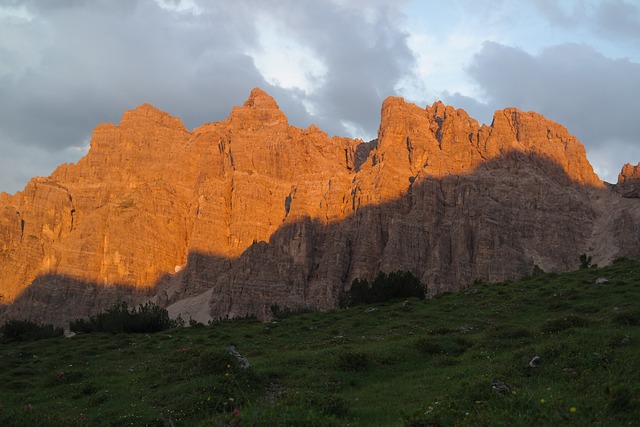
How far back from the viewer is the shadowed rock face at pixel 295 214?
122250 millimetres

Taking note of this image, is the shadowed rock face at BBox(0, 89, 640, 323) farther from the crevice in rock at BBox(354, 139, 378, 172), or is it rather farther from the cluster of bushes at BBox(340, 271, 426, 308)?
the cluster of bushes at BBox(340, 271, 426, 308)

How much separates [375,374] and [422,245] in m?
105

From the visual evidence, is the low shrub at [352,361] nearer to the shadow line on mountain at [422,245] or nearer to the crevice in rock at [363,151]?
the shadow line on mountain at [422,245]

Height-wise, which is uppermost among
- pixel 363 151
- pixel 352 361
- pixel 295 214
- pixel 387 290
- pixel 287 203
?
pixel 363 151

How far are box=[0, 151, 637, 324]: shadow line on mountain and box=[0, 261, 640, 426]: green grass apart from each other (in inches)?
3106

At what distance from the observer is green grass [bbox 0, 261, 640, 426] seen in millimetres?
13695

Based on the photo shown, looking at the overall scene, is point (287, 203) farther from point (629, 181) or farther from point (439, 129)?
point (629, 181)

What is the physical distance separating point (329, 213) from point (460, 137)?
3762 cm

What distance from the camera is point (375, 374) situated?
21.6 m

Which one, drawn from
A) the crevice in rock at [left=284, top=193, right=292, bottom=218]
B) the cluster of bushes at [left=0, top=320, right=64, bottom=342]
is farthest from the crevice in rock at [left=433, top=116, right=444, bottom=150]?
the cluster of bushes at [left=0, top=320, right=64, bottom=342]

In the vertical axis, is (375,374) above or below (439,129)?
below

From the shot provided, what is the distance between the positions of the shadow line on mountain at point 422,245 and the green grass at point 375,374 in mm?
78890

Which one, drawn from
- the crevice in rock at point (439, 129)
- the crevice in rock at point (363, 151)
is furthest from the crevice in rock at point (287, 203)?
the crevice in rock at point (439, 129)

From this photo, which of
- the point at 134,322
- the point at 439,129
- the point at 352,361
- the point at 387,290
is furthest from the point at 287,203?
the point at 352,361
